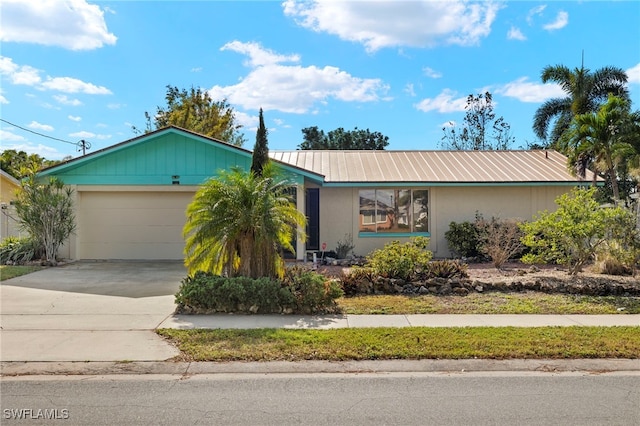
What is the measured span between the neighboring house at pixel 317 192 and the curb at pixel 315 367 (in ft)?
27.6

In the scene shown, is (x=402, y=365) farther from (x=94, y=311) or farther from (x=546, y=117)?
(x=546, y=117)

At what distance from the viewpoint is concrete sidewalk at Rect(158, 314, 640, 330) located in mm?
7109

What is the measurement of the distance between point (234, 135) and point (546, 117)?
20.9m

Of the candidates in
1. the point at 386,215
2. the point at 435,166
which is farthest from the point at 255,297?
the point at 435,166

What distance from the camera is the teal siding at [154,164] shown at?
1396 cm

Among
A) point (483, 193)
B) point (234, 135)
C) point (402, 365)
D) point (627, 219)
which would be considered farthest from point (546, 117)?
point (402, 365)

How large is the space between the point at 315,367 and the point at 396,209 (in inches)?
424

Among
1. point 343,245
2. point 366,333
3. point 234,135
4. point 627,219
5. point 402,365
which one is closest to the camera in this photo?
point 402,365

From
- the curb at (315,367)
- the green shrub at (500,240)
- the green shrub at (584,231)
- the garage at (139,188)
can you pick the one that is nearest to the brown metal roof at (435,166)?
the green shrub at (500,240)

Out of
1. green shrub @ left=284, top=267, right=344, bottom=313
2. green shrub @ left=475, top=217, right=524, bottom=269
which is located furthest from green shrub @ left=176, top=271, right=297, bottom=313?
green shrub @ left=475, top=217, right=524, bottom=269

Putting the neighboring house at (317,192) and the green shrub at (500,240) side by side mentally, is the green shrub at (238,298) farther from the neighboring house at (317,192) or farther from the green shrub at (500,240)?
the green shrub at (500,240)

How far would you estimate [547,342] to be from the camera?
6.15 metres

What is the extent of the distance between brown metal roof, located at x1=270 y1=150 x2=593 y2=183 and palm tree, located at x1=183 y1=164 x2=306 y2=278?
639 cm

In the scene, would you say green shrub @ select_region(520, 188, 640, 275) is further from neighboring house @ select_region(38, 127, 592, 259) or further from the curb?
the curb
